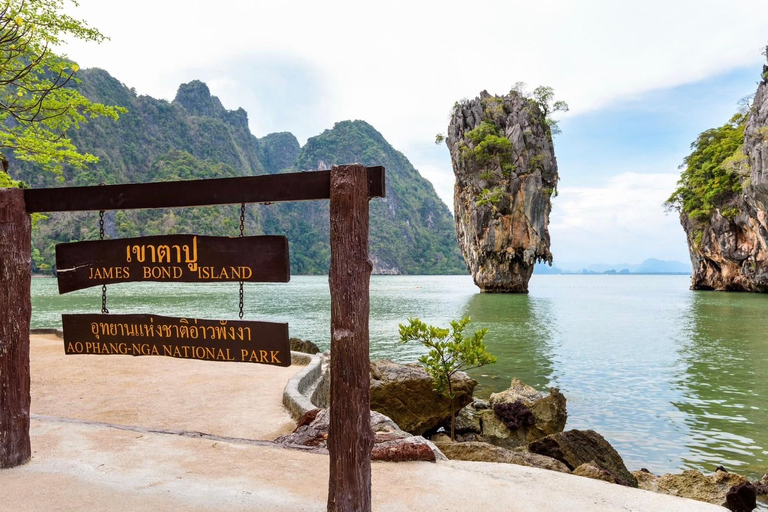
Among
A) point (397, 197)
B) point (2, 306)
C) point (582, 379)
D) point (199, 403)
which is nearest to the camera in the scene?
point (2, 306)

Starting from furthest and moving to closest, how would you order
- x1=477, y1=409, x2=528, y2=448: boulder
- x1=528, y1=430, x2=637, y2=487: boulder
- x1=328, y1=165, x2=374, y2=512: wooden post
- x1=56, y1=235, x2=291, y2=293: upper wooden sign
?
x1=477, y1=409, x2=528, y2=448: boulder → x1=528, y1=430, x2=637, y2=487: boulder → x1=56, y1=235, x2=291, y2=293: upper wooden sign → x1=328, y1=165, x2=374, y2=512: wooden post

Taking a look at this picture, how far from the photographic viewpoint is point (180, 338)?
3.70m

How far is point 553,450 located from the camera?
679 cm

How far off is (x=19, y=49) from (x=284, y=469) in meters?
9.31

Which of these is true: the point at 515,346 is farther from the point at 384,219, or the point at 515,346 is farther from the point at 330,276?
the point at 384,219

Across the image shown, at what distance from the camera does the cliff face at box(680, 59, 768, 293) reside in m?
30.5

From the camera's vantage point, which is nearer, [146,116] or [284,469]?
[284,469]

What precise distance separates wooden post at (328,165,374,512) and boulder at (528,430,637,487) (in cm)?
449

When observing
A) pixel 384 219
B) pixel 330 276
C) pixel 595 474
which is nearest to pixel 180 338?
pixel 330 276

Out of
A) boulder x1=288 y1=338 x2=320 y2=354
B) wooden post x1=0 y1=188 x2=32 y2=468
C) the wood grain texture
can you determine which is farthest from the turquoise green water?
wooden post x1=0 y1=188 x2=32 y2=468

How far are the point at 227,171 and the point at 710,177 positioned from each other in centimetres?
10351

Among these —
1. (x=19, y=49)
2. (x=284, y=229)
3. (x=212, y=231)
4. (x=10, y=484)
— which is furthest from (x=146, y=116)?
(x=10, y=484)

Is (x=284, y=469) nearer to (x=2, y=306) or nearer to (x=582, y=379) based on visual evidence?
(x=2, y=306)

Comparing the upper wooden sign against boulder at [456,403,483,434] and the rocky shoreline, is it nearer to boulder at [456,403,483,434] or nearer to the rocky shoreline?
the rocky shoreline
